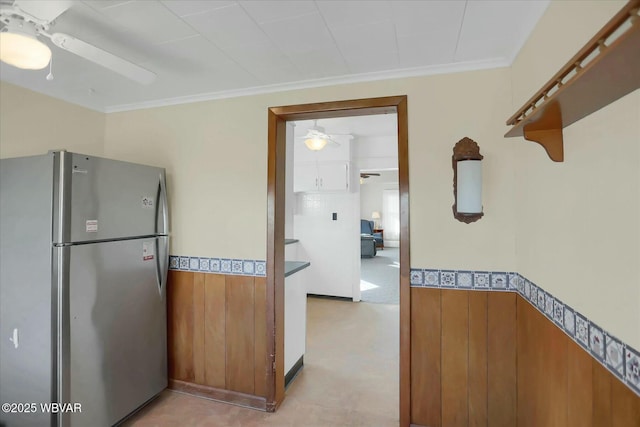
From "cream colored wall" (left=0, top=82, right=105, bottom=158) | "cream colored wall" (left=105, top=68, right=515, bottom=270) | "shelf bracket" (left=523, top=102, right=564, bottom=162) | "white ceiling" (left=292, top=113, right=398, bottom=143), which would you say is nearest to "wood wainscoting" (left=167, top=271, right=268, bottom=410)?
"cream colored wall" (left=105, top=68, right=515, bottom=270)

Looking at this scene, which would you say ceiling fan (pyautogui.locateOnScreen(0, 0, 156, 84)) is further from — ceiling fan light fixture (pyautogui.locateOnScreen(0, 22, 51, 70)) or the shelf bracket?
the shelf bracket

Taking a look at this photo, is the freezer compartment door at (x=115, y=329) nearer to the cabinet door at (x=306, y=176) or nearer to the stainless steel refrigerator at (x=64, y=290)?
the stainless steel refrigerator at (x=64, y=290)

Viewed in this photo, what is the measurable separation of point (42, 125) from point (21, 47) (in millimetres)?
1610

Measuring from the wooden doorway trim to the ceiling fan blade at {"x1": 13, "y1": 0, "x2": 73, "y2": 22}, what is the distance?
128 centimetres

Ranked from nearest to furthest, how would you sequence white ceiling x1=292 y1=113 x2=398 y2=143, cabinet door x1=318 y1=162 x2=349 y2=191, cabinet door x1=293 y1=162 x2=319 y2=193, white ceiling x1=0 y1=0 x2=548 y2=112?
white ceiling x1=0 y1=0 x2=548 y2=112 < white ceiling x1=292 y1=113 x2=398 y2=143 < cabinet door x1=318 y1=162 x2=349 y2=191 < cabinet door x1=293 y1=162 x2=319 y2=193

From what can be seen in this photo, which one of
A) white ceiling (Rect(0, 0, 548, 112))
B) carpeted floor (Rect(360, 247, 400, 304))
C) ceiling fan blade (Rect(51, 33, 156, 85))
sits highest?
white ceiling (Rect(0, 0, 548, 112))

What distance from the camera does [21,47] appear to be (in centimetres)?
111

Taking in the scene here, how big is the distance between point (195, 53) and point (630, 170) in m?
2.03

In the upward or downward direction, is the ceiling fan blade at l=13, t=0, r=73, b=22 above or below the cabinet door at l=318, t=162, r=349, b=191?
above

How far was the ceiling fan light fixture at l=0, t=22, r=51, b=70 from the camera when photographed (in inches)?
42.8

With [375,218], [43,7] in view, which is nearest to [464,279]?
[43,7]

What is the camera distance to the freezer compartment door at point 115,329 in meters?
1.79

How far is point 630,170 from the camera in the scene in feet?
2.75

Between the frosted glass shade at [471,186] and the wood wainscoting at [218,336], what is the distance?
1481 mm
